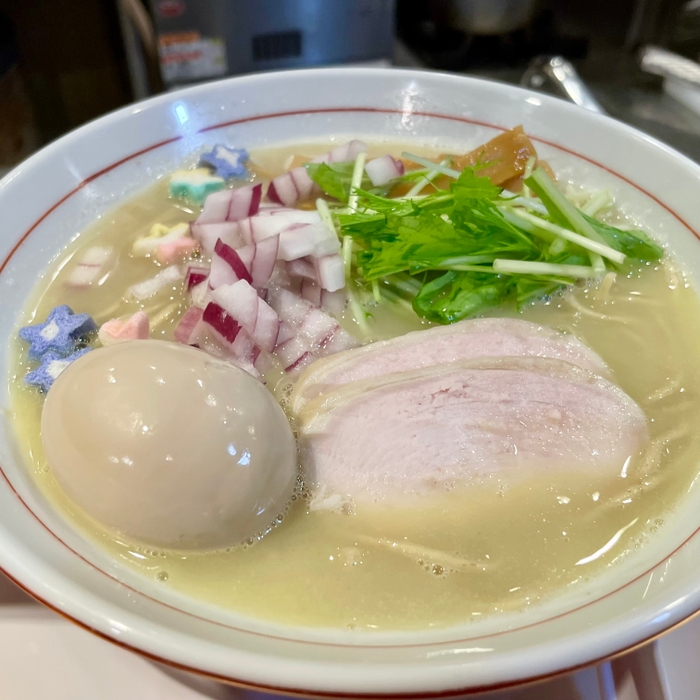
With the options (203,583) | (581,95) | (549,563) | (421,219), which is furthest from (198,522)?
(581,95)

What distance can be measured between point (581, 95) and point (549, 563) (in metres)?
1.87

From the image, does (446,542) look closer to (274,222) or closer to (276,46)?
(274,222)

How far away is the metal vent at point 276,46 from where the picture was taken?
2.44 m

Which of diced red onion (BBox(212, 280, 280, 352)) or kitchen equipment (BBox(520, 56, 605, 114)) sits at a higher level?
diced red onion (BBox(212, 280, 280, 352))

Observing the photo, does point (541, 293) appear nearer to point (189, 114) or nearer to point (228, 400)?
point (228, 400)

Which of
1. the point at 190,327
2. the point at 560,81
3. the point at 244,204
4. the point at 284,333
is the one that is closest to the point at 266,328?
the point at 284,333

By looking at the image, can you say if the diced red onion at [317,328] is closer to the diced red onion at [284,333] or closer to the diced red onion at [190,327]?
the diced red onion at [284,333]

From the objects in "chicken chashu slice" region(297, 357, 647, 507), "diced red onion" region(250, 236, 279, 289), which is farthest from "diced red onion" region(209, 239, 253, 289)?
"chicken chashu slice" region(297, 357, 647, 507)

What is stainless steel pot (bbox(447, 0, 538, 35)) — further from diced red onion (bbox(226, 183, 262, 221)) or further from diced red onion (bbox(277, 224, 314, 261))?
diced red onion (bbox(277, 224, 314, 261))

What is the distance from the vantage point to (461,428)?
1055 mm

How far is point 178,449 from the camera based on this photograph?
816 millimetres

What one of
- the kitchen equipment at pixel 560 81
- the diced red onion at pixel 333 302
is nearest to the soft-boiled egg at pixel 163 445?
the diced red onion at pixel 333 302

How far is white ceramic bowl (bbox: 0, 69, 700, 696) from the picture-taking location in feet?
2.24

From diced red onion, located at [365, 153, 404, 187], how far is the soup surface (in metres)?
0.62
